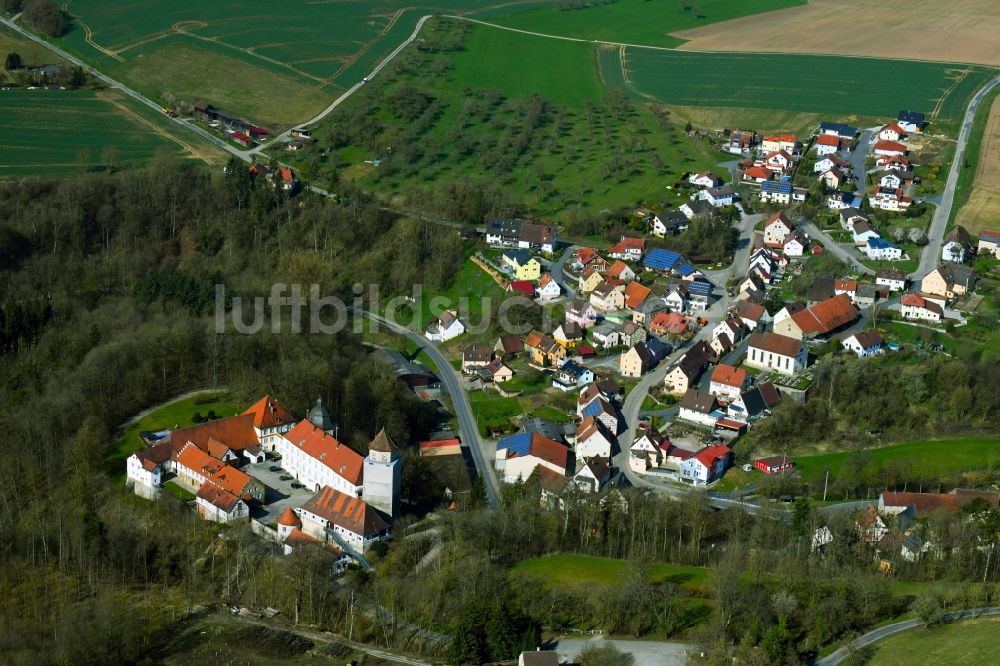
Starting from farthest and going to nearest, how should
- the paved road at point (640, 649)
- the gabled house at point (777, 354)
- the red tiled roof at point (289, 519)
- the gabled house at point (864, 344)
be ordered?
the gabled house at point (864, 344), the gabled house at point (777, 354), the red tiled roof at point (289, 519), the paved road at point (640, 649)

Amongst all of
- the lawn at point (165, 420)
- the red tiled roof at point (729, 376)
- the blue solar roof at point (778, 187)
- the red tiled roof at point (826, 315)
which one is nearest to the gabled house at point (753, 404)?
the red tiled roof at point (729, 376)

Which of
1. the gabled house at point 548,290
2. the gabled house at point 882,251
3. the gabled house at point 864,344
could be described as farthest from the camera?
the gabled house at point 882,251

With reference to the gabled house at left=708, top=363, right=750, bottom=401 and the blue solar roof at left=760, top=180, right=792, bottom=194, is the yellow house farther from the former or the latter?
the blue solar roof at left=760, top=180, right=792, bottom=194

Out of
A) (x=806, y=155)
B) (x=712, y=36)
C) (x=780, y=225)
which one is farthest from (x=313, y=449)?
(x=712, y=36)

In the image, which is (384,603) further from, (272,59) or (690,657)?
(272,59)

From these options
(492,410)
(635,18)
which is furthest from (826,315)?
(635,18)

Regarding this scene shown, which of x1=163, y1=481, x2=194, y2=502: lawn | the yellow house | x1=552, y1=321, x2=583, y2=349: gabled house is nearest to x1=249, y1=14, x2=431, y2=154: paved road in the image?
the yellow house

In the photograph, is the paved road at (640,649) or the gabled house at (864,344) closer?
the paved road at (640,649)

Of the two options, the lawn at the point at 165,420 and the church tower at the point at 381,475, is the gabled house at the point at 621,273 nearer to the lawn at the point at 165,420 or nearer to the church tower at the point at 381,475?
the lawn at the point at 165,420
